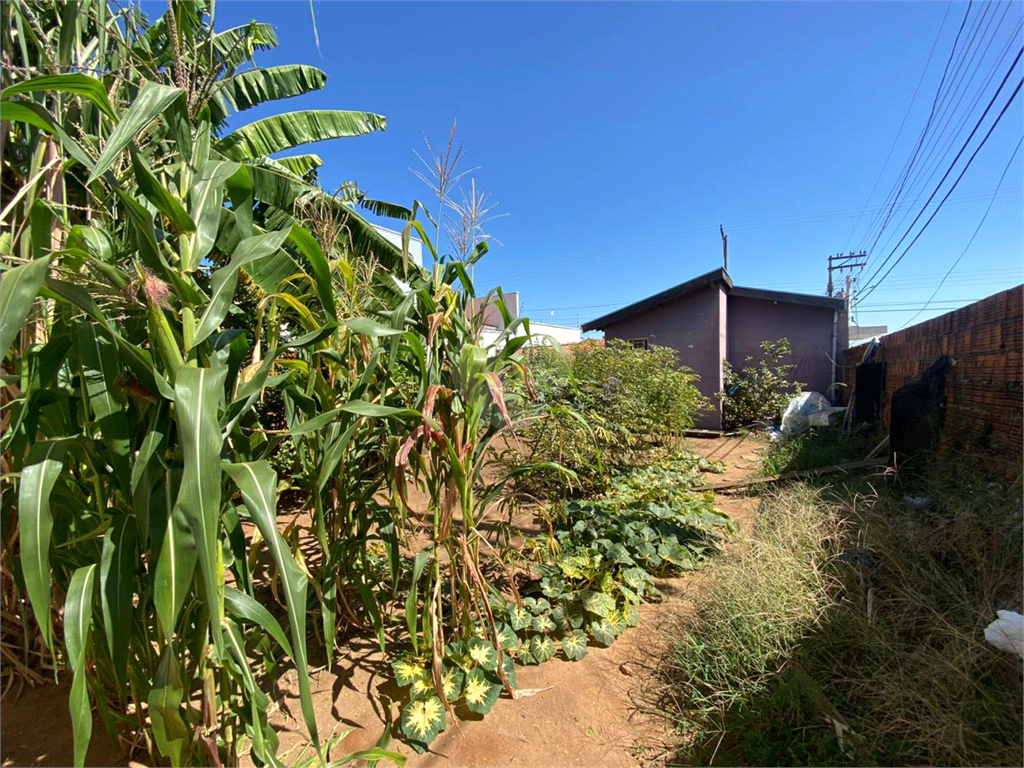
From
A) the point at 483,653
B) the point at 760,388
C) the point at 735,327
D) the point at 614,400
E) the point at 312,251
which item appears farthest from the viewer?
the point at 735,327

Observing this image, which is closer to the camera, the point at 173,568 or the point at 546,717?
the point at 173,568

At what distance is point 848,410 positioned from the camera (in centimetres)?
711

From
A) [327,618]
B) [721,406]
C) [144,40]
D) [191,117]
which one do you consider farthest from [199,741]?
[721,406]

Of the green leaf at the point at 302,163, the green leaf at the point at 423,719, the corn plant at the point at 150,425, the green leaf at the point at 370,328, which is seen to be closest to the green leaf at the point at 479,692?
the green leaf at the point at 423,719

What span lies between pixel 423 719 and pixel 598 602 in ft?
3.63

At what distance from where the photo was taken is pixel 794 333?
9.41 metres

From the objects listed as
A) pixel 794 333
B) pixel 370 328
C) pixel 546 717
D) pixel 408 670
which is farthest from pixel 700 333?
pixel 370 328

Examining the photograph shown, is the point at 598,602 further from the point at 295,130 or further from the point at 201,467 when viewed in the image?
the point at 295,130

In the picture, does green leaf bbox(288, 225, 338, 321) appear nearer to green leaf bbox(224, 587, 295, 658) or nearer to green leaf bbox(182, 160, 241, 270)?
green leaf bbox(182, 160, 241, 270)

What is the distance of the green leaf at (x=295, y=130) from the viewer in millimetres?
4641

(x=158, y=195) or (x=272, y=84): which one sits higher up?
(x=272, y=84)

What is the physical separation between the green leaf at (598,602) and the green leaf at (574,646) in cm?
15

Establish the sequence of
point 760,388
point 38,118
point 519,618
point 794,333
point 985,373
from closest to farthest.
Answer: point 38,118 → point 519,618 → point 985,373 → point 760,388 → point 794,333

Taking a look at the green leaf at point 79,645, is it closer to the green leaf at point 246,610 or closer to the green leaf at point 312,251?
the green leaf at point 246,610
